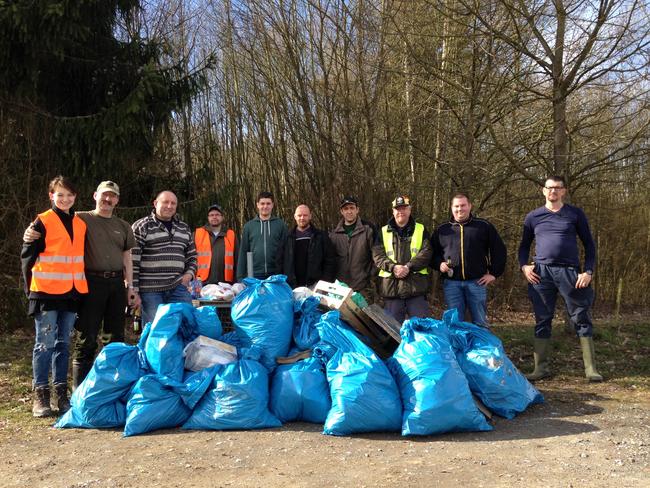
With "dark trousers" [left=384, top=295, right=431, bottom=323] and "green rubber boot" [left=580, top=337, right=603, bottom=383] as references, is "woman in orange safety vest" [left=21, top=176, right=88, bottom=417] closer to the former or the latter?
"dark trousers" [left=384, top=295, right=431, bottom=323]

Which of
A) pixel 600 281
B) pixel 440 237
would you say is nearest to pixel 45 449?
pixel 440 237

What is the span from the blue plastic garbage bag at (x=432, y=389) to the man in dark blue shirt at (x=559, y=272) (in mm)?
1737

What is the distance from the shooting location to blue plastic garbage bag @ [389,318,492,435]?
3852 mm

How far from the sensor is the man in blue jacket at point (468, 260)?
542 cm

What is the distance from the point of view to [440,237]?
220 inches

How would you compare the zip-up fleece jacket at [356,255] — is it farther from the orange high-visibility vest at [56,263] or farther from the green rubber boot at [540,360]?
the orange high-visibility vest at [56,263]

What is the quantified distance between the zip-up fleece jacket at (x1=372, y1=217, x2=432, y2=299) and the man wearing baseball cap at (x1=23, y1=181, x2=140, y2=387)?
2.25 m

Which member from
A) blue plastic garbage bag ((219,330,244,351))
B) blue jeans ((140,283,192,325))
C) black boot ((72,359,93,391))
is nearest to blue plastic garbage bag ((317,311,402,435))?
blue plastic garbage bag ((219,330,244,351))

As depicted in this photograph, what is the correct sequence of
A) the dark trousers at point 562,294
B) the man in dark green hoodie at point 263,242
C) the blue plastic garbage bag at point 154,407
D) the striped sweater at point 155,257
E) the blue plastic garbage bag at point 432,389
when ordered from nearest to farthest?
1. the blue plastic garbage bag at point 432,389
2. the blue plastic garbage bag at point 154,407
3. the striped sweater at point 155,257
4. the dark trousers at point 562,294
5. the man in dark green hoodie at point 263,242

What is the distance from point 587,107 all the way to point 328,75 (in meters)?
3.56

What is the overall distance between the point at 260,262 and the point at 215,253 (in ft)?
2.16

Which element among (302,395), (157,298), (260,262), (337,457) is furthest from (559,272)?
(157,298)

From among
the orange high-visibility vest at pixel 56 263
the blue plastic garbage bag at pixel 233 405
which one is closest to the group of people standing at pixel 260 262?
the orange high-visibility vest at pixel 56 263

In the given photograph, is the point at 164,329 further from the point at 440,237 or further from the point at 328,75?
the point at 328,75
